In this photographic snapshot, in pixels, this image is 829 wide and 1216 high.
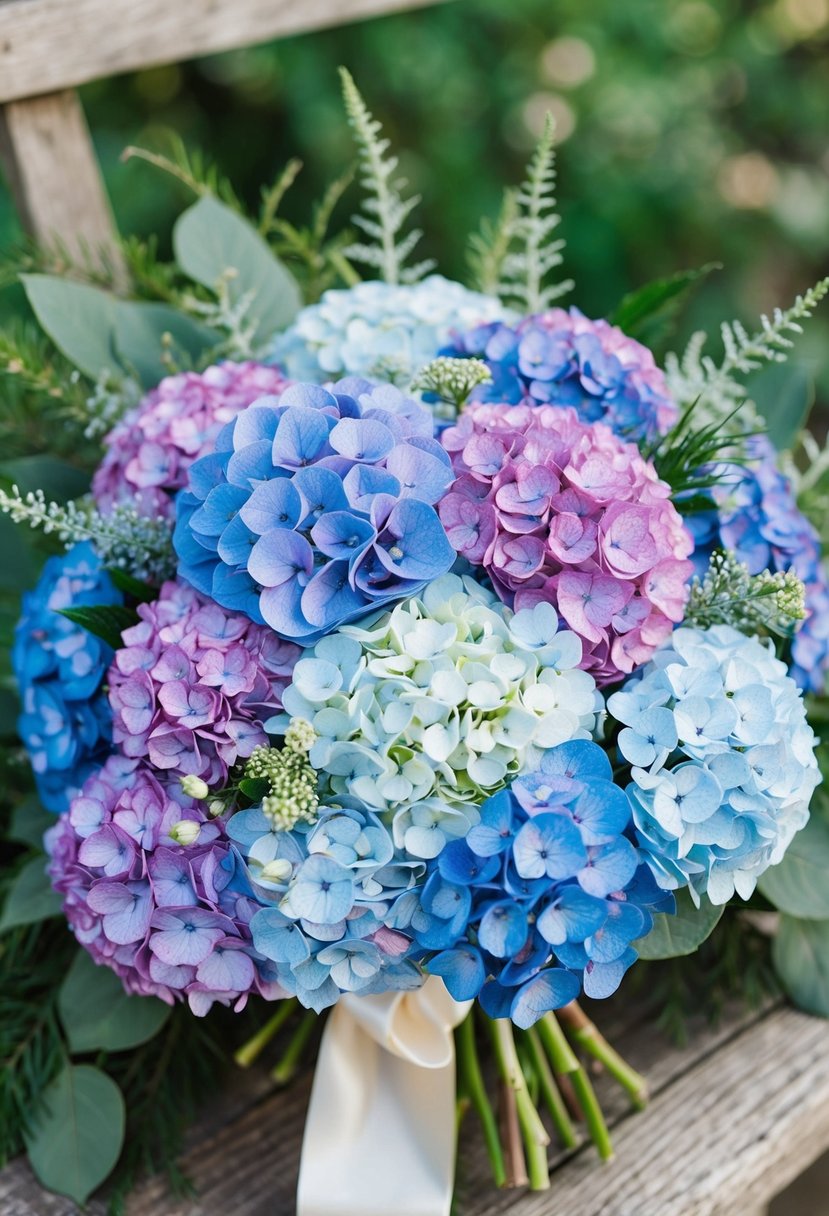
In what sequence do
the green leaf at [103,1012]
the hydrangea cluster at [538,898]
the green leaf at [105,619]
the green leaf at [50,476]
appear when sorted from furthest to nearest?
the green leaf at [50,476] → the green leaf at [103,1012] → the green leaf at [105,619] → the hydrangea cluster at [538,898]

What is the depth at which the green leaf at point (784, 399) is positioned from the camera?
1057 millimetres

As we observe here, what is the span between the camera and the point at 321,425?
71 centimetres

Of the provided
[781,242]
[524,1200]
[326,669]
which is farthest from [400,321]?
[781,242]

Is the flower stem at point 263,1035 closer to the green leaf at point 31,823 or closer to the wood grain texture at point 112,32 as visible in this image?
the green leaf at point 31,823

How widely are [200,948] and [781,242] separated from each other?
2.42m

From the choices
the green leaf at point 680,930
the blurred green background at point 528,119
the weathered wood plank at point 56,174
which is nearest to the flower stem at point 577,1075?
the green leaf at point 680,930

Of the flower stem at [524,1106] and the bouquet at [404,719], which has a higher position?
the bouquet at [404,719]

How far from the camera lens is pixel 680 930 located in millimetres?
734

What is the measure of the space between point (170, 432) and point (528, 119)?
5.94ft

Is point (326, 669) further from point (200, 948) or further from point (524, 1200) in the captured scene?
point (524, 1200)

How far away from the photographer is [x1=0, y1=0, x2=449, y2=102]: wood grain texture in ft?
3.29

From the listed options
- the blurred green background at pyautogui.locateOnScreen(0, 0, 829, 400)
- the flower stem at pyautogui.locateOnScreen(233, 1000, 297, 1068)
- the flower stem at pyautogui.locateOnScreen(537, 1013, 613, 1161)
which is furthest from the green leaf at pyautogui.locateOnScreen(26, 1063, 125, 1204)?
the blurred green background at pyautogui.locateOnScreen(0, 0, 829, 400)

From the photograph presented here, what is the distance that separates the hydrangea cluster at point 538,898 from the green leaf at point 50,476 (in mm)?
A: 524

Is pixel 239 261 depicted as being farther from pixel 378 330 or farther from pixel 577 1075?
pixel 577 1075
